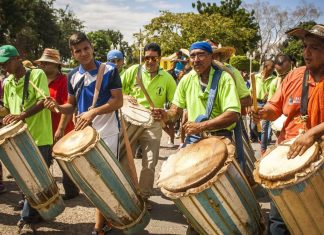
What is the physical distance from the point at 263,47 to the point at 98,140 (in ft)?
148

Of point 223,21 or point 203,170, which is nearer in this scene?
point 203,170

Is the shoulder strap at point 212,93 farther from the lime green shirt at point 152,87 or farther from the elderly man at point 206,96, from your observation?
the lime green shirt at point 152,87

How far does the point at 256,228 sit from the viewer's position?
279 centimetres

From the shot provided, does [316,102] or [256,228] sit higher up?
[316,102]

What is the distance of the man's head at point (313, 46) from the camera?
2625mm

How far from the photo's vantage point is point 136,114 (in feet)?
15.8

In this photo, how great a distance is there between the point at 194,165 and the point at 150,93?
2.45 meters

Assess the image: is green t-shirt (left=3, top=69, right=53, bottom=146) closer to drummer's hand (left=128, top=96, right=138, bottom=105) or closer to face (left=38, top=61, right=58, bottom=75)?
face (left=38, top=61, right=58, bottom=75)

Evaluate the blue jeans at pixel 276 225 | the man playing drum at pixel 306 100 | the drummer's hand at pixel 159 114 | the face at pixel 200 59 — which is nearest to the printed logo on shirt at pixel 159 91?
the drummer's hand at pixel 159 114

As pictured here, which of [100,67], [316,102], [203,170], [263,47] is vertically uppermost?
[100,67]

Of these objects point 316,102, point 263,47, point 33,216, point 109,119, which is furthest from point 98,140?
point 263,47

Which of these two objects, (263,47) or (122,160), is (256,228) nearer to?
(122,160)

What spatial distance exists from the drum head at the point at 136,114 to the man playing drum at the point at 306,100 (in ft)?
6.56

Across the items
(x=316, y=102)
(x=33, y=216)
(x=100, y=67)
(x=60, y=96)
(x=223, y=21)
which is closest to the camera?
(x=316, y=102)
